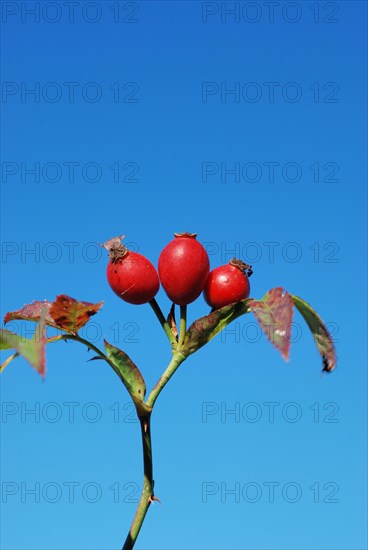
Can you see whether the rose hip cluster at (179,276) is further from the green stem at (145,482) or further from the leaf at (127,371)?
the green stem at (145,482)

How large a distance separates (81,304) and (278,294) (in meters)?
0.68

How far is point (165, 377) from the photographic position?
105 inches

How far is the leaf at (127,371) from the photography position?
2600 millimetres

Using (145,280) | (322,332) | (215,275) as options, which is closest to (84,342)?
(145,280)

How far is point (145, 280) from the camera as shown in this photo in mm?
2746

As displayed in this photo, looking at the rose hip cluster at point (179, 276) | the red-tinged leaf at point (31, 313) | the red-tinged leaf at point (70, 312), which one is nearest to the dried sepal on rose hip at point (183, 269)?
the rose hip cluster at point (179, 276)

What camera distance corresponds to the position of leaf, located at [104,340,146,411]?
2.60m

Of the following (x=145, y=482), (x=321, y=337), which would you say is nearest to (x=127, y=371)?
(x=145, y=482)

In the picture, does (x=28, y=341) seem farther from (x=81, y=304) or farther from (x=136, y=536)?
(x=136, y=536)

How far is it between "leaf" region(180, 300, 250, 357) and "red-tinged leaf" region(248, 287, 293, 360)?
0.05 meters

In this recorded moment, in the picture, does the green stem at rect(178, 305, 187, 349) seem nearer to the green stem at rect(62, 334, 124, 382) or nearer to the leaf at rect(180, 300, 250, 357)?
the leaf at rect(180, 300, 250, 357)

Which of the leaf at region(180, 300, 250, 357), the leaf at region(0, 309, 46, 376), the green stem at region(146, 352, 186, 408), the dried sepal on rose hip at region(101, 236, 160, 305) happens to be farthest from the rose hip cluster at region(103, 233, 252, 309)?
the leaf at region(0, 309, 46, 376)

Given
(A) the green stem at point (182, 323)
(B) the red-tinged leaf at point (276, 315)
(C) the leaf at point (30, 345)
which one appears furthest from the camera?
(A) the green stem at point (182, 323)

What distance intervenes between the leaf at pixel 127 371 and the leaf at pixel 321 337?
0.62 m
